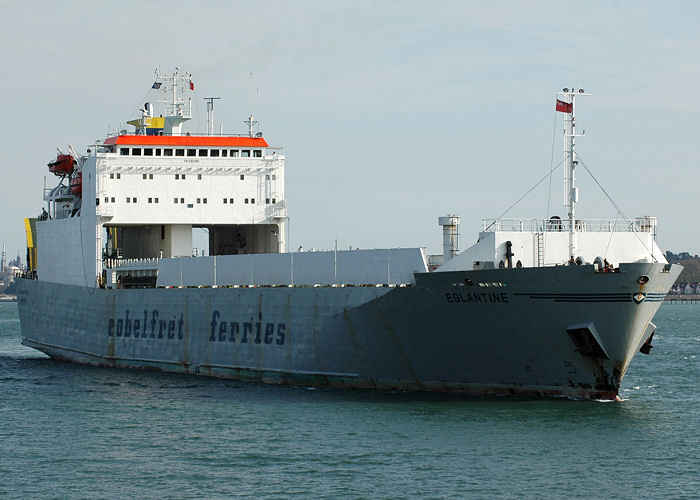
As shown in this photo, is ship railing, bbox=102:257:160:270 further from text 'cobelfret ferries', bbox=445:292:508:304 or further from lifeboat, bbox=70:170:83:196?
text 'cobelfret ferries', bbox=445:292:508:304

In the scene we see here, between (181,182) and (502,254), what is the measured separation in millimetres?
14854

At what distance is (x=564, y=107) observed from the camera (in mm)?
26609

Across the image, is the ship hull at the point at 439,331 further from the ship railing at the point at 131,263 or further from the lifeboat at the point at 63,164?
the lifeboat at the point at 63,164

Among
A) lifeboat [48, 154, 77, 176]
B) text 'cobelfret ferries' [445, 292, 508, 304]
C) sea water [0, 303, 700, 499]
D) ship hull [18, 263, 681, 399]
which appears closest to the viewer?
sea water [0, 303, 700, 499]

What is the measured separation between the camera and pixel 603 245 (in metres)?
26.5

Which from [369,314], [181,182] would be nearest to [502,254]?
[369,314]

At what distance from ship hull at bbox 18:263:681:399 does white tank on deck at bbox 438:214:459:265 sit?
1.33 meters

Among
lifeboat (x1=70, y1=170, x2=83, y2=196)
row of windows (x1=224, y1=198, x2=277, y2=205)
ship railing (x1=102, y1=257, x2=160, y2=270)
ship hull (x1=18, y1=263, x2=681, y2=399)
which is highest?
lifeboat (x1=70, y1=170, x2=83, y2=196)

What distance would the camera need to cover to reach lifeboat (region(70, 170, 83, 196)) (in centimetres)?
4012

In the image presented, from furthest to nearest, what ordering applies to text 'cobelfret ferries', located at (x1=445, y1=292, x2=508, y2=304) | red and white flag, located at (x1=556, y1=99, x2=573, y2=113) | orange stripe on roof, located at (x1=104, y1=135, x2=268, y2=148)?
1. orange stripe on roof, located at (x1=104, y1=135, x2=268, y2=148)
2. red and white flag, located at (x1=556, y1=99, x2=573, y2=113)
3. text 'cobelfret ferries', located at (x1=445, y1=292, x2=508, y2=304)

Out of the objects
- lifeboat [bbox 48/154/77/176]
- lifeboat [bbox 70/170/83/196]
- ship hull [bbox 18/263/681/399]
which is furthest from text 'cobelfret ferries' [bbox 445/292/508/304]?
lifeboat [bbox 48/154/77/176]

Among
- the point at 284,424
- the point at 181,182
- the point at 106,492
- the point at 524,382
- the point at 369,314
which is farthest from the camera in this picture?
the point at 181,182

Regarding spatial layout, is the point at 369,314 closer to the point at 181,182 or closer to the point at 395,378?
the point at 395,378

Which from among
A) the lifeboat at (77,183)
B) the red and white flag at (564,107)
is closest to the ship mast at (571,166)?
the red and white flag at (564,107)
